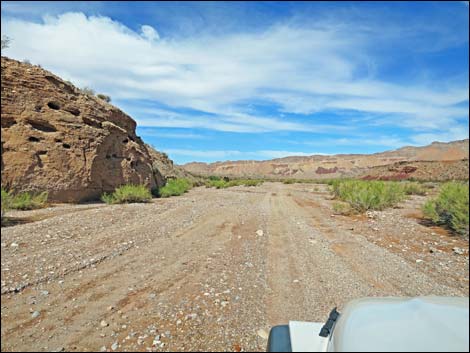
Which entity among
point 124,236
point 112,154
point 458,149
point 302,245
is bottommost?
point 302,245

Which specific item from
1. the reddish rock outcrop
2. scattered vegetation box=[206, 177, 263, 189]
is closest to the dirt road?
the reddish rock outcrop

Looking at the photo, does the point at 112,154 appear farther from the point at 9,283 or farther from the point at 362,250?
the point at 9,283

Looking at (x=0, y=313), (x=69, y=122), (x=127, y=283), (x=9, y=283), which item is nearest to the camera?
(x=0, y=313)

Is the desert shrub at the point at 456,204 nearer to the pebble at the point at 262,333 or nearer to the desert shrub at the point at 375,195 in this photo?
the pebble at the point at 262,333

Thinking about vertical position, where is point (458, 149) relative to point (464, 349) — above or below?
above

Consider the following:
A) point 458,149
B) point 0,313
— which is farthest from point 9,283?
point 458,149

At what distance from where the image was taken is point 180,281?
10.1 feet

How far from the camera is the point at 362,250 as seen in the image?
4.11 meters

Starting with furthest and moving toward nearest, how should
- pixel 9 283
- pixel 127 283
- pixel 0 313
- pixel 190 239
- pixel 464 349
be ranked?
1. pixel 190 239
2. pixel 127 283
3. pixel 9 283
4. pixel 0 313
5. pixel 464 349

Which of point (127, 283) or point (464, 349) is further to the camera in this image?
point (127, 283)

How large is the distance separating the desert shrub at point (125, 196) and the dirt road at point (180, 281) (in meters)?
4.76

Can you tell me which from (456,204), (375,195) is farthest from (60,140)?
(456,204)

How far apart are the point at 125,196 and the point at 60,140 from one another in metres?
4.16

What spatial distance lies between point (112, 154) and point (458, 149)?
9966mm
